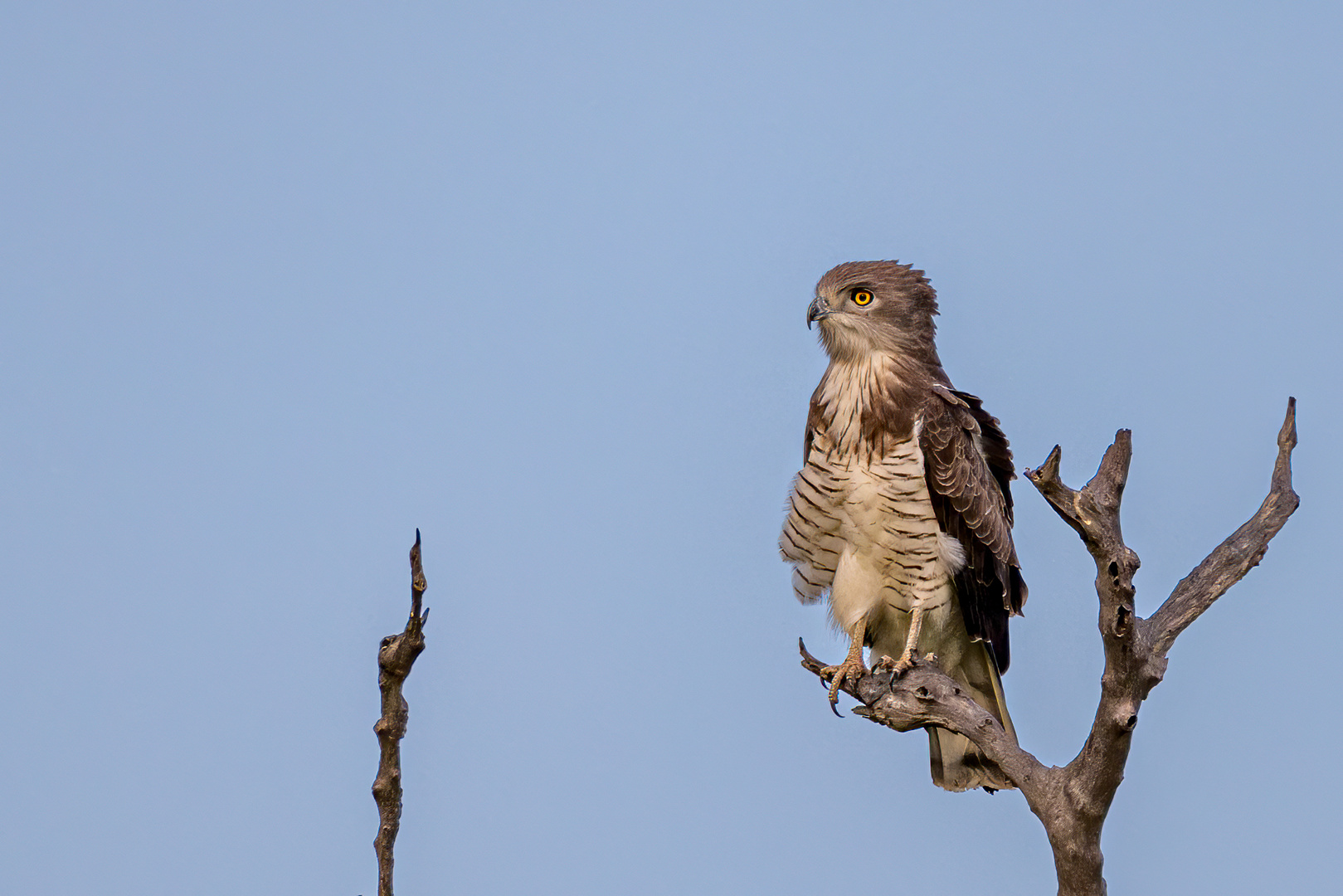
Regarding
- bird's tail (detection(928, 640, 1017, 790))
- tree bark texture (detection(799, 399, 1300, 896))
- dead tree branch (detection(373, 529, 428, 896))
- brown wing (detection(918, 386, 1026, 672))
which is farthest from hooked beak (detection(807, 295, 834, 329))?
dead tree branch (detection(373, 529, 428, 896))

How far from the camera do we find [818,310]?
6.79m

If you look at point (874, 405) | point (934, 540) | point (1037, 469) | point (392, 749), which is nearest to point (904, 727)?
point (934, 540)

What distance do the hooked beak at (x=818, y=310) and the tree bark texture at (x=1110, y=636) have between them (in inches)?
93.3

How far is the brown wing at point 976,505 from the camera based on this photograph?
6258mm

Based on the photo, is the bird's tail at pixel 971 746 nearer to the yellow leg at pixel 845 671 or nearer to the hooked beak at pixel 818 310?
the yellow leg at pixel 845 671

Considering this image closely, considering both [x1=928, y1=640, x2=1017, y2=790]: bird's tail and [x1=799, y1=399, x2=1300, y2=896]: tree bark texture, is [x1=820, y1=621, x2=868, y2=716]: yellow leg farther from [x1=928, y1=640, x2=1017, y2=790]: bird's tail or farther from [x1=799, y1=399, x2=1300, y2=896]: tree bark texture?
[x1=799, y1=399, x2=1300, y2=896]: tree bark texture

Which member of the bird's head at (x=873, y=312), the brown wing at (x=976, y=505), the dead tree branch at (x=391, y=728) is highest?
the bird's head at (x=873, y=312)

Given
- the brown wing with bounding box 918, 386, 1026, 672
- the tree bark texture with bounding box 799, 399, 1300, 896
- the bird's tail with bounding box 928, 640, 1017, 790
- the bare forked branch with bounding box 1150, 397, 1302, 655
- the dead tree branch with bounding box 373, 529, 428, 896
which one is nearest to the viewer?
the dead tree branch with bounding box 373, 529, 428, 896

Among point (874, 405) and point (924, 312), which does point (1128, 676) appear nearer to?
point (874, 405)

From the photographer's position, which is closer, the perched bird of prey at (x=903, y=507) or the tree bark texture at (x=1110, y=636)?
the tree bark texture at (x=1110, y=636)

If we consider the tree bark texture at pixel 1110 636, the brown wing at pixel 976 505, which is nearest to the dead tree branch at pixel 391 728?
the tree bark texture at pixel 1110 636

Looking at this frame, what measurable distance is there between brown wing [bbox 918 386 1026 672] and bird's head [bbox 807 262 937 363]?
1.26 ft

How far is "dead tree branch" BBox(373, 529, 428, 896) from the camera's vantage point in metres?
3.27

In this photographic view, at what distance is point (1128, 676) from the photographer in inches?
177
